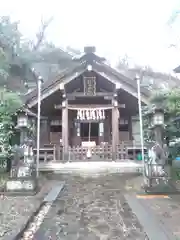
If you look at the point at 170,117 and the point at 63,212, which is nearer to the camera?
the point at 63,212

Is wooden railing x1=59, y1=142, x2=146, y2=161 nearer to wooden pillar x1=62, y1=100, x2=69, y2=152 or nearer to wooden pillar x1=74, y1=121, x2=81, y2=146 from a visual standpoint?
wooden pillar x1=62, y1=100, x2=69, y2=152

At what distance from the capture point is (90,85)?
16.9 meters

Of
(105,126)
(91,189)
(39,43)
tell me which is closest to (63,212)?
(91,189)

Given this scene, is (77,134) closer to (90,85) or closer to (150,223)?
(90,85)

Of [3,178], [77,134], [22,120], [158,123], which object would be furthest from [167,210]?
[77,134]

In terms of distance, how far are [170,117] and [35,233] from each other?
9258mm

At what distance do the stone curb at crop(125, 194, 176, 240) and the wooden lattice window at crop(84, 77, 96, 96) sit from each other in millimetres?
10495

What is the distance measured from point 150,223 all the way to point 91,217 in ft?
4.64

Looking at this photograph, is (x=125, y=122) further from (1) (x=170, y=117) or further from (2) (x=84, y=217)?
(2) (x=84, y=217)

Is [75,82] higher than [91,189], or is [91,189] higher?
[75,82]

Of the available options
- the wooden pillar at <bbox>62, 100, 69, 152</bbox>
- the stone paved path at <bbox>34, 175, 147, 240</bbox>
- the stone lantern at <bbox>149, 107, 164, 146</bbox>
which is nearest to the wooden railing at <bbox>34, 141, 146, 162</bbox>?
the wooden pillar at <bbox>62, 100, 69, 152</bbox>

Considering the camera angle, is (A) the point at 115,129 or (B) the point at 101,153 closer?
(B) the point at 101,153

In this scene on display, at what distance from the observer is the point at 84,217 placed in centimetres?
598

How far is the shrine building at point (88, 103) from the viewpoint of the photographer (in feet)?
52.5
